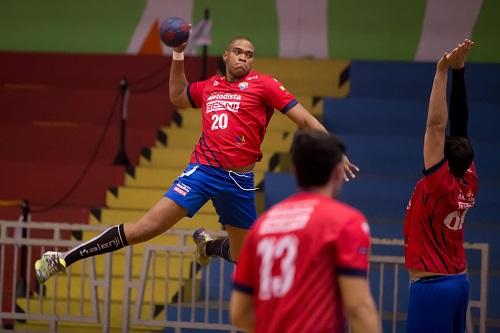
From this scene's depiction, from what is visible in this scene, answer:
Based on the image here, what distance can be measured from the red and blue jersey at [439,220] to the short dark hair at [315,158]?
6.32 feet

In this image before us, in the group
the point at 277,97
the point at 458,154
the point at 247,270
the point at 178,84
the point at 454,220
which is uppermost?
the point at 178,84

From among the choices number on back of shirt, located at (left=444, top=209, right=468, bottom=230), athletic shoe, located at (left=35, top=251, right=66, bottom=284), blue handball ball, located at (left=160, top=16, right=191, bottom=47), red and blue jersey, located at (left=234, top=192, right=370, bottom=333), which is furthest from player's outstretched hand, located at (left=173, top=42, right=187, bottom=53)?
red and blue jersey, located at (left=234, top=192, right=370, bottom=333)

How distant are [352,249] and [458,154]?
211cm

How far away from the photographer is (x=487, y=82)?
499 inches

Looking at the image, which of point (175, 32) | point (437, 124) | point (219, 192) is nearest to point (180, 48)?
point (175, 32)

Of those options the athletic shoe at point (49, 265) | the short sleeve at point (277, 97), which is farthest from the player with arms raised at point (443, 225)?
the athletic shoe at point (49, 265)

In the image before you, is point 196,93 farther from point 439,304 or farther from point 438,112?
point 439,304

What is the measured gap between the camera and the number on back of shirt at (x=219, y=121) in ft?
23.0

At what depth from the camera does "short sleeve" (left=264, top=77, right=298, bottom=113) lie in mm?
6980

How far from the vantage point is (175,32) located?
705 cm

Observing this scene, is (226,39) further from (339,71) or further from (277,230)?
(277,230)

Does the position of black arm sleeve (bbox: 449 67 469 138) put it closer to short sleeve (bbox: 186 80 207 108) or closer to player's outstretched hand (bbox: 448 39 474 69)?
player's outstretched hand (bbox: 448 39 474 69)

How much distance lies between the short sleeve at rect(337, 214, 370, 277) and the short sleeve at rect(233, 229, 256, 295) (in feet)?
1.18

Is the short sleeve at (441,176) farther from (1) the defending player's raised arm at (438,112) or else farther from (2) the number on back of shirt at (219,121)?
(2) the number on back of shirt at (219,121)
